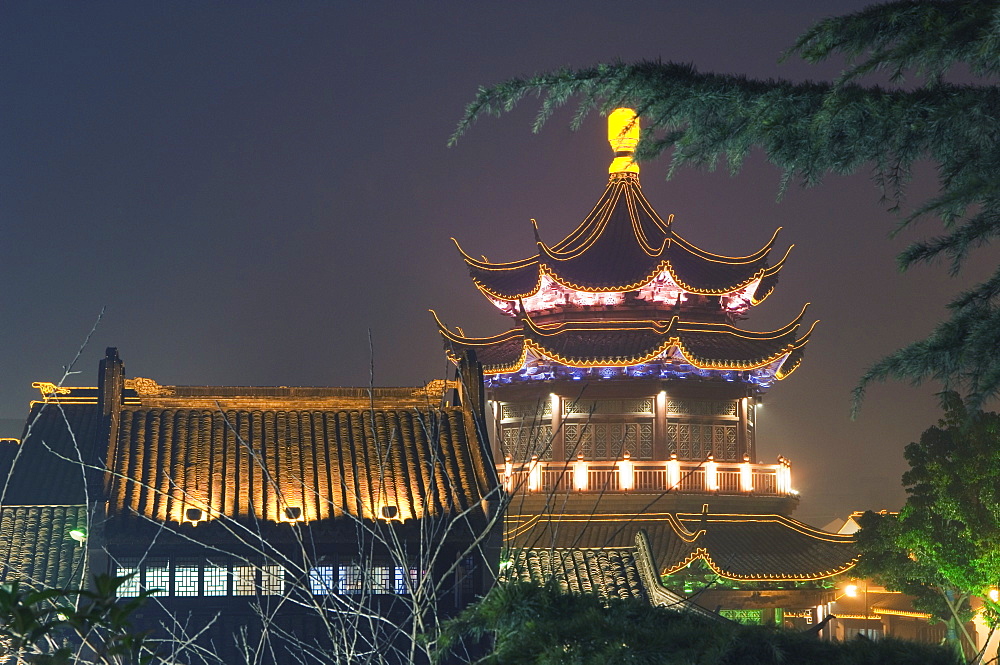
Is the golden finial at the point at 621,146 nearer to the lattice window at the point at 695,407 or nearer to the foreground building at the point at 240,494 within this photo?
the lattice window at the point at 695,407

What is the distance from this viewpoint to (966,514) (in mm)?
22594

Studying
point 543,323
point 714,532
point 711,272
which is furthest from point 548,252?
point 714,532

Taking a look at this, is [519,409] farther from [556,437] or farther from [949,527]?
[949,527]

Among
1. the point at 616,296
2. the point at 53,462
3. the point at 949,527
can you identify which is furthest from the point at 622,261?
the point at 53,462

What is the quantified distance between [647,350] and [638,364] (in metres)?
0.36

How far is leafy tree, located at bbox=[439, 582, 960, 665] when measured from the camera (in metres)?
5.52

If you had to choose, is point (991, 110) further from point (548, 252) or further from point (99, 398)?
point (548, 252)

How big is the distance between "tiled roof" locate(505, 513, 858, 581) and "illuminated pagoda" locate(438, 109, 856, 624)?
0.04m

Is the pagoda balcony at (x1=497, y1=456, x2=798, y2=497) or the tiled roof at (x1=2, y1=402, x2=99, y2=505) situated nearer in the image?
the tiled roof at (x1=2, y1=402, x2=99, y2=505)

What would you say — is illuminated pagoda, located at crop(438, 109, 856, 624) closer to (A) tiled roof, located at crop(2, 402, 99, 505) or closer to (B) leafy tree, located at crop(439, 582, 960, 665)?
(A) tiled roof, located at crop(2, 402, 99, 505)

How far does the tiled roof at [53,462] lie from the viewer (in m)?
18.3

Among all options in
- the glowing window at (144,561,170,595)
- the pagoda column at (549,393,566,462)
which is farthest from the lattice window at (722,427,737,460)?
the glowing window at (144,561,170,595)

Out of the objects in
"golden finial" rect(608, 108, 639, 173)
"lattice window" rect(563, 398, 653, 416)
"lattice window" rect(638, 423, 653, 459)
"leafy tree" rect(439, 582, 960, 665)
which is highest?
"golden finial" rect(608, 108, 639, 173)

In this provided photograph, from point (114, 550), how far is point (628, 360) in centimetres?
1218
